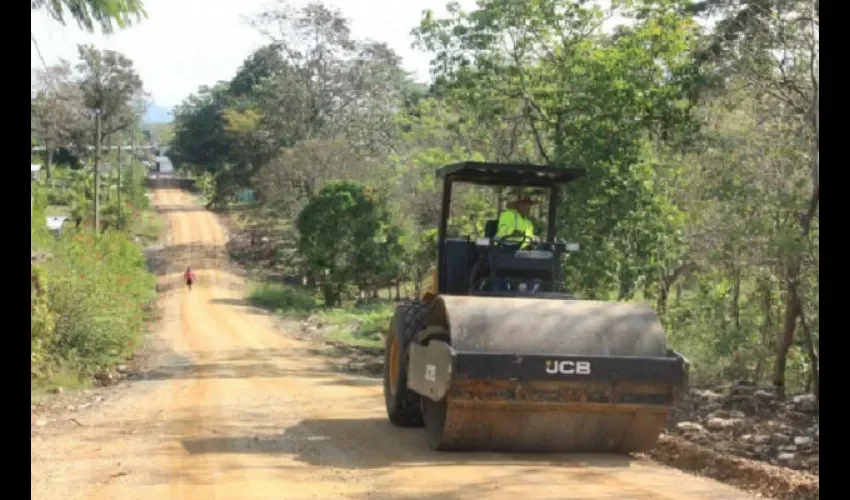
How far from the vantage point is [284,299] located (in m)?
49.5

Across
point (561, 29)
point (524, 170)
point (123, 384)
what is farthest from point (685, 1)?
point (123, 384)

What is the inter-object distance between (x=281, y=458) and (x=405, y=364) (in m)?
2.01

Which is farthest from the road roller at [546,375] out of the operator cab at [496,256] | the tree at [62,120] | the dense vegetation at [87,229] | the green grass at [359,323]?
the tree at [62,120]

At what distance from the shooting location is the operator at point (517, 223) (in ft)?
37.6

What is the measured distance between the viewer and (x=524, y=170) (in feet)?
38.4

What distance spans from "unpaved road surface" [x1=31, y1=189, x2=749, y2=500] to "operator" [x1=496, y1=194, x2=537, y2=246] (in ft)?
7.73

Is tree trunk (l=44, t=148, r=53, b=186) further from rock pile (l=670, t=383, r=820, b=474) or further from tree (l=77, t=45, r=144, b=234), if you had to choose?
rock pile (l=670, t=383, r=820, b=474)

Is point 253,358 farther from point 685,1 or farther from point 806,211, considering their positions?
point 806,211

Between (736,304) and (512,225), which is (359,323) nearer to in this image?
(736,304)

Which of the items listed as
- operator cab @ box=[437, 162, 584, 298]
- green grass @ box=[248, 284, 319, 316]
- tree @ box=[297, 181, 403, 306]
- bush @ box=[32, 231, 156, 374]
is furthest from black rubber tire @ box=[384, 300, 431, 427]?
green grass @ box=[248, 284, 319, 316]

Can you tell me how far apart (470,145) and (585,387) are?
71.9 feet

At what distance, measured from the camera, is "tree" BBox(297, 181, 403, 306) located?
45500mm

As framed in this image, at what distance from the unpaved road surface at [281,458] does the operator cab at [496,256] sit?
69.8 inches

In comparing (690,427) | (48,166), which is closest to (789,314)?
(690,427)
